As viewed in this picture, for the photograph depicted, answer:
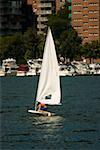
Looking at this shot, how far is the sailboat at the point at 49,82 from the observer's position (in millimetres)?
69950

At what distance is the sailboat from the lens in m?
69.9

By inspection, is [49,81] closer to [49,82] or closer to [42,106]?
[49,82]

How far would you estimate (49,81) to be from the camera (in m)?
71.0

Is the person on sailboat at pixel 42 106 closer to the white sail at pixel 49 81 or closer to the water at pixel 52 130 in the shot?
the white sail at pixel 49 81

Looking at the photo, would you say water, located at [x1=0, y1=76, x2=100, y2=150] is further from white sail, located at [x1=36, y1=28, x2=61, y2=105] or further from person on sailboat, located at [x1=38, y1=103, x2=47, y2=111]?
white sail, located at [x1=36, y1=28, x2=61, y2=105]

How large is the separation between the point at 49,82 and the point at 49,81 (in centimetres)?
11

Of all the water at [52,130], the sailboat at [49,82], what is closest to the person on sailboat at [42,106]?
the sailboat at [49,82]

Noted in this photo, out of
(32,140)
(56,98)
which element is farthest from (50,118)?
(32,140)

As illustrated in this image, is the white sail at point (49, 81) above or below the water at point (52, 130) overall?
above

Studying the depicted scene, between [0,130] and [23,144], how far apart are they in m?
8.80

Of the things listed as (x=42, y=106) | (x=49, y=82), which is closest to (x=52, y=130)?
(x=42, y=106)

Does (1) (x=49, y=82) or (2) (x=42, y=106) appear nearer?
(2) (x=42, y=106)

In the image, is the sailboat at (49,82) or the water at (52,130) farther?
the sailboat at (49,82)

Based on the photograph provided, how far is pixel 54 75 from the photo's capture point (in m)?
71.3
